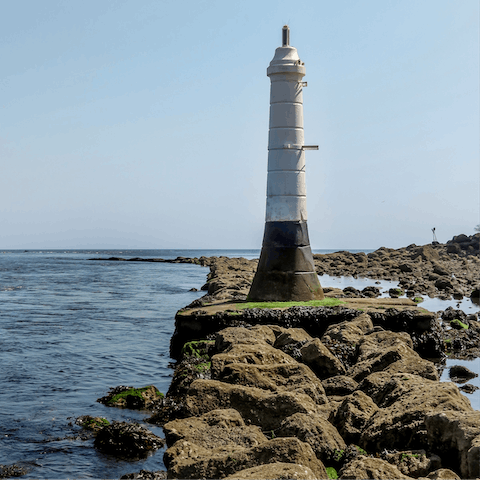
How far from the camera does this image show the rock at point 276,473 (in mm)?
4207

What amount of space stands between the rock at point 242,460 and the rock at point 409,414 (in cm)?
90

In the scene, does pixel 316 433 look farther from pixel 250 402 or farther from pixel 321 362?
pixel 321 362

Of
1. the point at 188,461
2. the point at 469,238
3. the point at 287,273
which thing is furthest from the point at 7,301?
the point at 469,238

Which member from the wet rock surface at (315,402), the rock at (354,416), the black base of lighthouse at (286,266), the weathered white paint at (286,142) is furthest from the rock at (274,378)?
the weathered white paint at (286,142)

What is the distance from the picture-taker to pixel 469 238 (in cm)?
5609

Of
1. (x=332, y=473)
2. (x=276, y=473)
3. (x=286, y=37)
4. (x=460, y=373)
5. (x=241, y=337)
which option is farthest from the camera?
(x=286, y=37)

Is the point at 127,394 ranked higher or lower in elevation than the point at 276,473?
lower

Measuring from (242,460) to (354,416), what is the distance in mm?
1696

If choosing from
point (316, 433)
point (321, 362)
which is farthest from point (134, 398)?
point (316, 433)

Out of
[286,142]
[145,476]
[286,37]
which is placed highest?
[286,37]

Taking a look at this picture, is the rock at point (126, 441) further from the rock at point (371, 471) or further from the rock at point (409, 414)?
the rock at point (371, 471)

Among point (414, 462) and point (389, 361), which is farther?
point (389, 361)

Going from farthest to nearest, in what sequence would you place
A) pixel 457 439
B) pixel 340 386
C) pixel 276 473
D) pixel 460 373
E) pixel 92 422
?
pixel 460 373
pixel 92 422
pixel 340 386
pixel 457 439
pixel 276 473

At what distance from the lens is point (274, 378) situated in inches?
294
